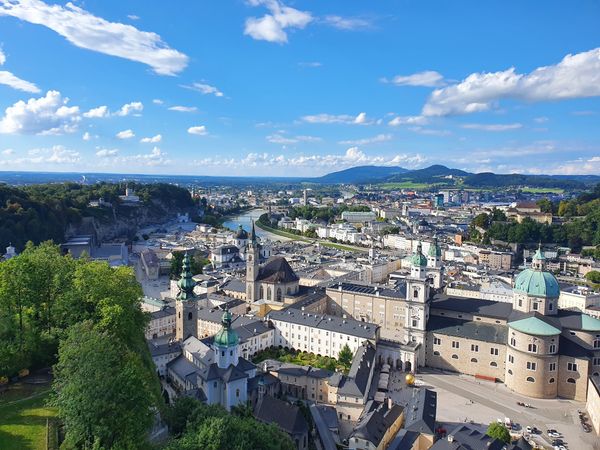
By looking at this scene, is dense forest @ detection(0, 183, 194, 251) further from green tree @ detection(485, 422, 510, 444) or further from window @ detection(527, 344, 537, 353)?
green tree @ detection(485, 422, 510, 444)

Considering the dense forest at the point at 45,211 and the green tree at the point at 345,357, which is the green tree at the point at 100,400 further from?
the dense forest at the point at 45,211

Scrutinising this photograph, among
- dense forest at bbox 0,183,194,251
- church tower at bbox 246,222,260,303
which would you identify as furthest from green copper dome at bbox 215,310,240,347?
dense forest at bbox 0,183,194,251

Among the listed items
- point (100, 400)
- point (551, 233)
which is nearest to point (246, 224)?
point (551, 233)

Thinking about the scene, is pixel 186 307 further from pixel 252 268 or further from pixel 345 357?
pixel 252 268

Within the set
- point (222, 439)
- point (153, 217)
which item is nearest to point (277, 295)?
point (222, 439)

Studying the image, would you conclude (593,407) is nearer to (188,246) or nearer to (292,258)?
(292,258)
